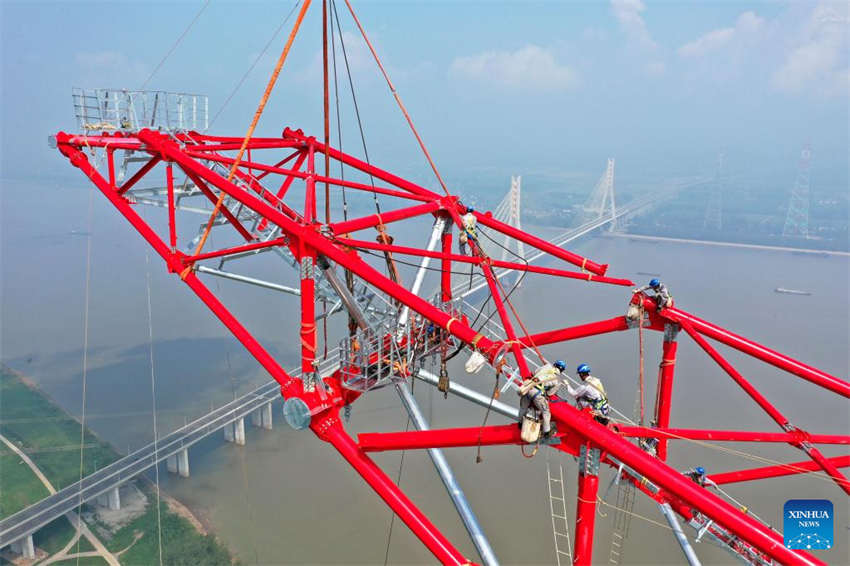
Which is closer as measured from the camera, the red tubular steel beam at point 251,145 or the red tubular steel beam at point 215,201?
the red tubular steel beam at point 215,201

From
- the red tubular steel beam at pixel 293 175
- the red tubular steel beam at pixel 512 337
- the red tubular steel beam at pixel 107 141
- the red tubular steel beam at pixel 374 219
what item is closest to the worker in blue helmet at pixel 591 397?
the red tubular steel beam at pixel 512 337

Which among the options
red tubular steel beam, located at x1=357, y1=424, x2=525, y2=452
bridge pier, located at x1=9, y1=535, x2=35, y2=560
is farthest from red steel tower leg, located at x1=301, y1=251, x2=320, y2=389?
bridge pier, located at x1=9, y1=535, x2=35, y2=560

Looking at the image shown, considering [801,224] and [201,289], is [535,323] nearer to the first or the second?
[201,289]

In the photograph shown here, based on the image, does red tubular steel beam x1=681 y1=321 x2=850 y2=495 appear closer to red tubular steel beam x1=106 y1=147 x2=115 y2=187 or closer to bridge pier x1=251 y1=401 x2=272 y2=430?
red tubular steel beam x1=106 y1=147 x2=115 y2=187

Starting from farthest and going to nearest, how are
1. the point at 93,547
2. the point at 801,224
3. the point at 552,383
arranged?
the point at 801,224
the point at 93,547
the point at 552,383

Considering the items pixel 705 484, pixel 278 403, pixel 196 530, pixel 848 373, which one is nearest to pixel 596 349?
pixel 848 373

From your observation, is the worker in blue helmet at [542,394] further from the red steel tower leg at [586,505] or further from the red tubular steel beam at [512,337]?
the red tubular steel beam at [512,337]
